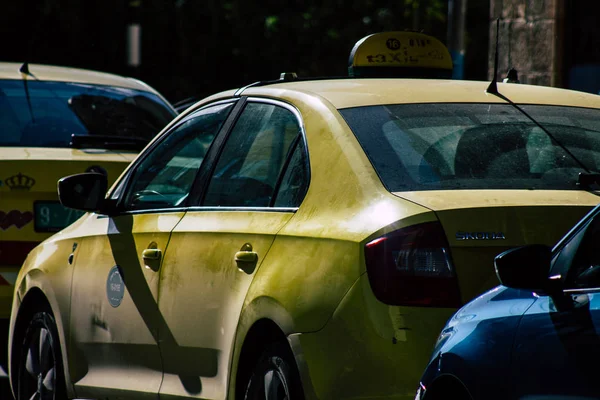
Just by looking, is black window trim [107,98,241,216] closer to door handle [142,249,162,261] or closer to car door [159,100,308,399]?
car door [159,100,308,399]

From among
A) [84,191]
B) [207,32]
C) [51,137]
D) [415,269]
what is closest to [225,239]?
[415,269]

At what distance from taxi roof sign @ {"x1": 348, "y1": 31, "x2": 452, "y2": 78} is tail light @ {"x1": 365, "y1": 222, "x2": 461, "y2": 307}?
2442 millimetres

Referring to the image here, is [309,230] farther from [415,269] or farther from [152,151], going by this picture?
[152,151]

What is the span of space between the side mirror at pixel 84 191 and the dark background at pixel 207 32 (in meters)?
21.5

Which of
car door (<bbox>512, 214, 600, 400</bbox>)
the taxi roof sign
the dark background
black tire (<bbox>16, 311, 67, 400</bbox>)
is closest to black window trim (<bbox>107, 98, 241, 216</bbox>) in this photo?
black tire (<bbox>16, 311, 67, 400</bbox>)

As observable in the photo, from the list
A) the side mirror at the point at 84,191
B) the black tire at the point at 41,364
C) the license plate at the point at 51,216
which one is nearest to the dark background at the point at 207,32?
the license plate at the point at 51,216

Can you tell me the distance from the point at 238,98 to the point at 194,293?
87cm

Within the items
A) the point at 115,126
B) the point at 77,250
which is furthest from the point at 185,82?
the point at 77,250

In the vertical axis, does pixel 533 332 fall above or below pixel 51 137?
above

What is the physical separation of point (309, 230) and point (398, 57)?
2.20 m

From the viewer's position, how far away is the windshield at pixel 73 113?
328 inches

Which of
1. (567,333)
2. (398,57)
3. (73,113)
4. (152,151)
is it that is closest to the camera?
(567,333)

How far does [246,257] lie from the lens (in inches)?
187

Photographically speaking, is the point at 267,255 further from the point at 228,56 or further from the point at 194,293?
the point at 228,56
